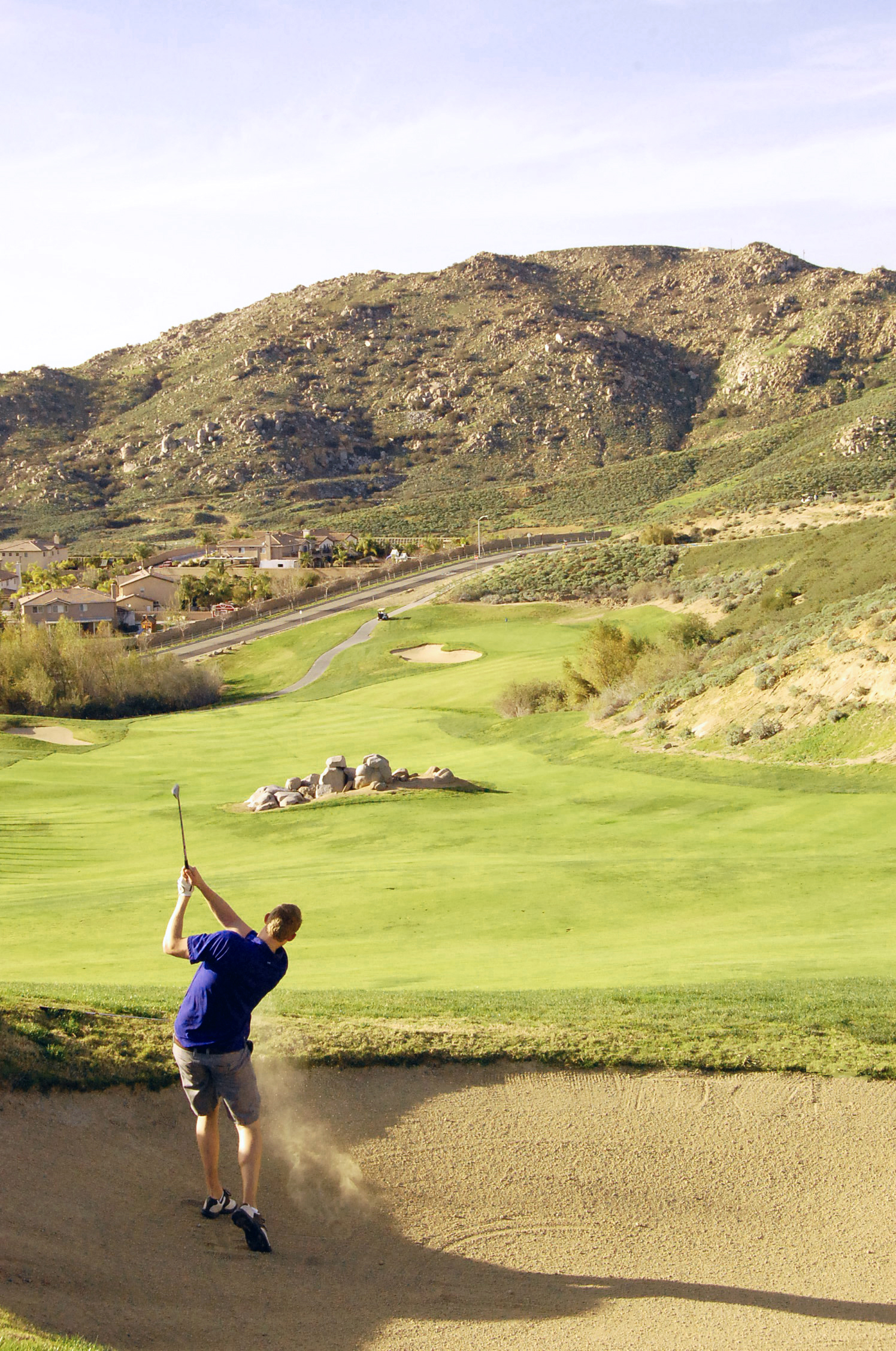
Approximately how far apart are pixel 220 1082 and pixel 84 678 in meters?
57.4

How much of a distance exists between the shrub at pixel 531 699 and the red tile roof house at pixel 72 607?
5389 cm

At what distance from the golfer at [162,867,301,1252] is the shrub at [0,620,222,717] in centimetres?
5594

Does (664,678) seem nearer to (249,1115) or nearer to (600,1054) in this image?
(600,1054)

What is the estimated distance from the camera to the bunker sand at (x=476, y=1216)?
6973mm

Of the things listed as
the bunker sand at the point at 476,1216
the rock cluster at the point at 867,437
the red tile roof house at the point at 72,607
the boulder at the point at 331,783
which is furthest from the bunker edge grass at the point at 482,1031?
the rock cluster at the point at 867,437

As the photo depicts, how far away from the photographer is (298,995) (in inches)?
464

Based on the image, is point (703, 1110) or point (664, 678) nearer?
point (703, 1110)

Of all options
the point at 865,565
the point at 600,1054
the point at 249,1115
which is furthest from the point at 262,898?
the point at 865,565

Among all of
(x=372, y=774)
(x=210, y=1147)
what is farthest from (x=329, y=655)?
(x=210, y=1147)

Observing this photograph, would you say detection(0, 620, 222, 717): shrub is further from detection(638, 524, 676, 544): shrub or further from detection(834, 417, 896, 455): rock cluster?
detection(834, 417, 896, 455): rock cluster

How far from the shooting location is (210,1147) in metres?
7.85

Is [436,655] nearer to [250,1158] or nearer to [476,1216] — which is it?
[476,1216]

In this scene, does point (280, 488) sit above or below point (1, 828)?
above

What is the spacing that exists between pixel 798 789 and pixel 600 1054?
682 inches
